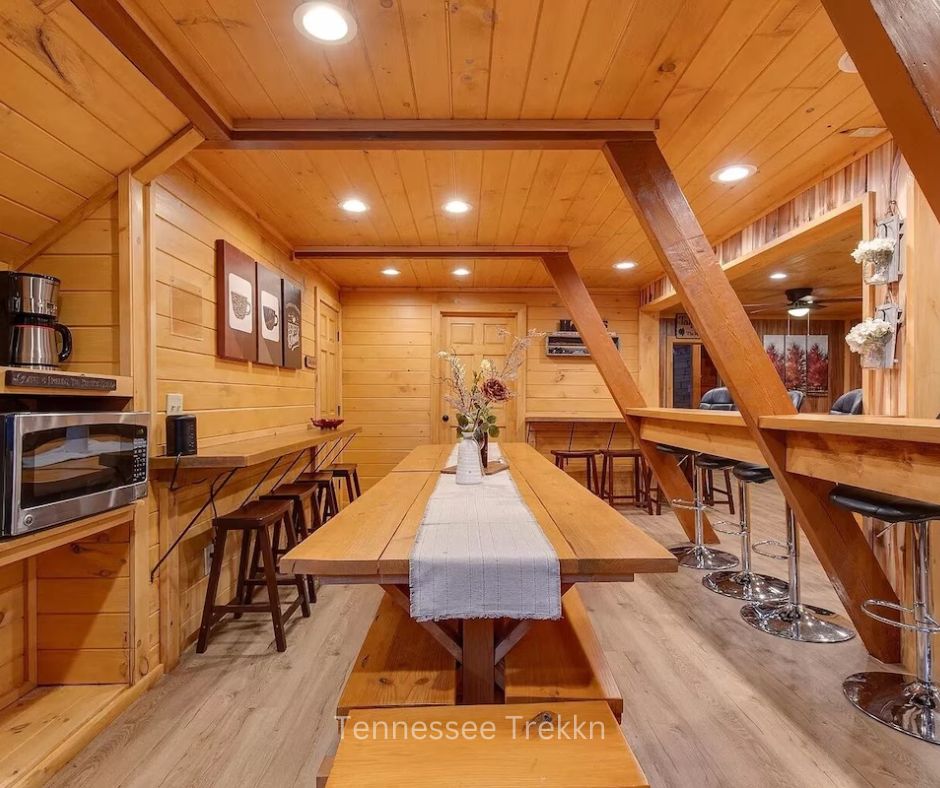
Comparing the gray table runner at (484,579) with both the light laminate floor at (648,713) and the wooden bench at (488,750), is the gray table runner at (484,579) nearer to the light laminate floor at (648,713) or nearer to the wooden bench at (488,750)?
the wooden bench at (488,750)

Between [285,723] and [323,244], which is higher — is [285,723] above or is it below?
below

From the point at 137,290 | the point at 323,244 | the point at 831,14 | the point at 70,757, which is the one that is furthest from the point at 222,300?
the point at 831,14

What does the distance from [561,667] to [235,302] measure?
2.52 meters

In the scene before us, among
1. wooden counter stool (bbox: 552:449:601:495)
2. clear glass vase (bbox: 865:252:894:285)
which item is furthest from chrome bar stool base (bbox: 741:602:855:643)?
wooden counter stool (bbox: 552:449:601:495)

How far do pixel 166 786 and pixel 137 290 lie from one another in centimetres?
174

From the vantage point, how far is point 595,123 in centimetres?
212

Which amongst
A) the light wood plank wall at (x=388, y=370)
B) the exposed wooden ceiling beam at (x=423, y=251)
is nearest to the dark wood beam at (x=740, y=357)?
the exposed wooden ceiling beam at (x=423, y=251)

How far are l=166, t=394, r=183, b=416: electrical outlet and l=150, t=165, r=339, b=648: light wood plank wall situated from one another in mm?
31

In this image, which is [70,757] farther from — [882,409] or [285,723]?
[882,409]

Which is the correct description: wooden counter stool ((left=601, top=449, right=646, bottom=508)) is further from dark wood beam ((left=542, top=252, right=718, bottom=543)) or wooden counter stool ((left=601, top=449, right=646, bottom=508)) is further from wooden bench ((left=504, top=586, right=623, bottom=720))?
wooden bench ((left=504, top=586, right=623, bottom=720))

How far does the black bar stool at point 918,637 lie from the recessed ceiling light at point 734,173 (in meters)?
1.67

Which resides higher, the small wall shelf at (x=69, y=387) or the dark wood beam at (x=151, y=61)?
the dark wood beam at (x=151, y=61)

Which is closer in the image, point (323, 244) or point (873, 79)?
point (873, 79)

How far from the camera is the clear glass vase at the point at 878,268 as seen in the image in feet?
7.40
